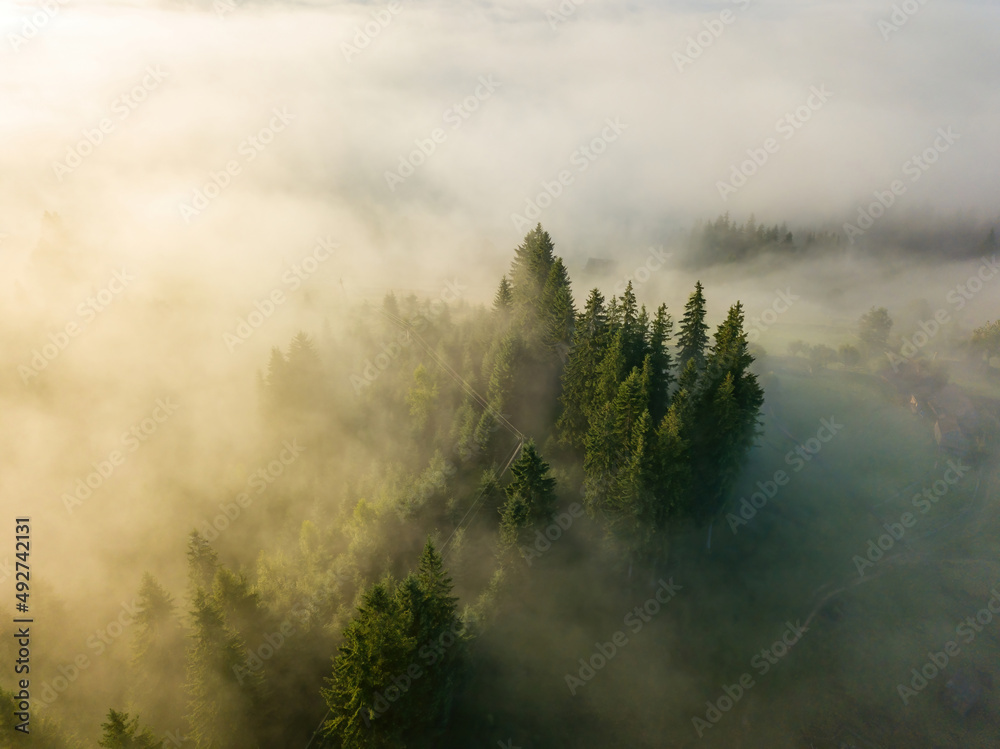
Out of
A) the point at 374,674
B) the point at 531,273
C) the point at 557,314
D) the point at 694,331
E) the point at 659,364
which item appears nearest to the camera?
the point at 374,674

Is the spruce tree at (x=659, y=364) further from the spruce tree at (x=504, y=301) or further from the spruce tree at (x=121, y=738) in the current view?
the spruce tree at (x=121, y=738)

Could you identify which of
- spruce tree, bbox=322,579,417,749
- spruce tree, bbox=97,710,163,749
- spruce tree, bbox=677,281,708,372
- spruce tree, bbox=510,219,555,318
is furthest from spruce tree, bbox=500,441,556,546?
spruce tree, bbox=97,710,163,749

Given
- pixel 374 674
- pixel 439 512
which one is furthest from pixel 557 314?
pixel 374 674

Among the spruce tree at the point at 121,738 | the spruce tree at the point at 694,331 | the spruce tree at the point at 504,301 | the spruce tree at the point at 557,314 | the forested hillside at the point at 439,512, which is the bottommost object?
the spruce tree at the point at 121,738

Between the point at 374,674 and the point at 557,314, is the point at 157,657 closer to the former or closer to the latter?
the point at 374,674

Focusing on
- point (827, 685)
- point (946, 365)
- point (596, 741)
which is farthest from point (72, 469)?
point (946, 365)

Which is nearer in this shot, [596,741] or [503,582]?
[596,741]

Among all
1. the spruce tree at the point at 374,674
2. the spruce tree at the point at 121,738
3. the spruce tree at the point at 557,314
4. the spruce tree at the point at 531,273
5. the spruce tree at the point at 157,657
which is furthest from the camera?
the spruce tree at the point at 531,273

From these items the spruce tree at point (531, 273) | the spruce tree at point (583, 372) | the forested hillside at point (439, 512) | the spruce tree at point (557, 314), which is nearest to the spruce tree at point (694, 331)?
the forested hillside at point (439, 512)

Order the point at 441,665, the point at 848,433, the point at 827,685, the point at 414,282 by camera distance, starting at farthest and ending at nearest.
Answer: the point at 414,282
the point at 848,433
the point at 827,685
the point at 441,665

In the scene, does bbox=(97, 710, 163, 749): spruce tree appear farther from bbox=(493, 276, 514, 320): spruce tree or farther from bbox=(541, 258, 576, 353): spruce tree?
bbox=(493, 276, 514, 320): spruce tree

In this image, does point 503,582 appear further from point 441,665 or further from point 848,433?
point 848,433
